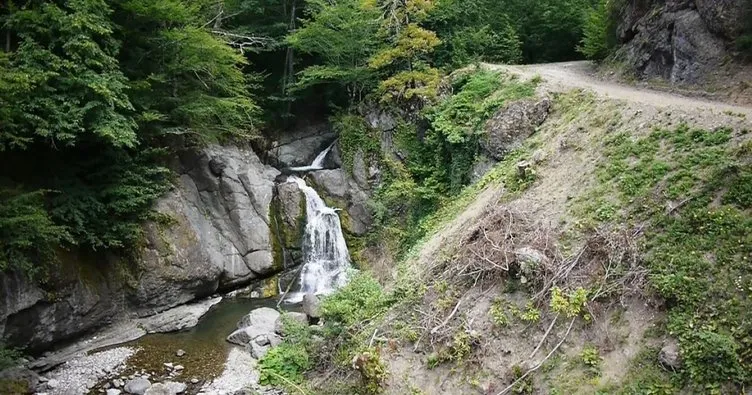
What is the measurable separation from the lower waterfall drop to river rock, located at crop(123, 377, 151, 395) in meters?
6.21

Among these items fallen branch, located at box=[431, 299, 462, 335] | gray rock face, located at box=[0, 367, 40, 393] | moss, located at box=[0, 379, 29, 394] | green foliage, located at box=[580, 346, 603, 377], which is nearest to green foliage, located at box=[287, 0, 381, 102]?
fallen branch, located at box=[431, 299, 462, 335]

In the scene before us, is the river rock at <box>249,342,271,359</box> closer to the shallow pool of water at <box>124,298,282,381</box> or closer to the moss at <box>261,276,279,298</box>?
the shallow pool of water at <box>124,298,282,381</box>

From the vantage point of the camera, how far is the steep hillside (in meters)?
6.70

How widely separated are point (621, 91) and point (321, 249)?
10.9m

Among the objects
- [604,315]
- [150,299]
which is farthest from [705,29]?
[150,299]

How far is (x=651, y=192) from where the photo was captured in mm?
8773

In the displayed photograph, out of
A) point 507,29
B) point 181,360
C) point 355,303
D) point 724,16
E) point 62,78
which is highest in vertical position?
point 507,29

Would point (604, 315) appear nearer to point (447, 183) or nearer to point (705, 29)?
point (447, 183)

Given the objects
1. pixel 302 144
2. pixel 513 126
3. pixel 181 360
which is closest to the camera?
pixel 181 360

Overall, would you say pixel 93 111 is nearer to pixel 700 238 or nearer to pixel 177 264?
pixel 177 264

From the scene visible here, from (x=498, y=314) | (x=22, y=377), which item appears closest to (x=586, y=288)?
(x=498, y=314)

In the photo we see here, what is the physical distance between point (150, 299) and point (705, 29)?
17657mm

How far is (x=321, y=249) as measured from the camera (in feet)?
56.9

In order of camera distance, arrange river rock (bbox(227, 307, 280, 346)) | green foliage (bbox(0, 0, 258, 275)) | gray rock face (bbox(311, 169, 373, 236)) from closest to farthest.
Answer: green foliage (bbox(0, 0, 258, 275)), river rock (bbox(227, 307, 280, 346)), gray rock face (bbox(311, 169, 373, 236))
